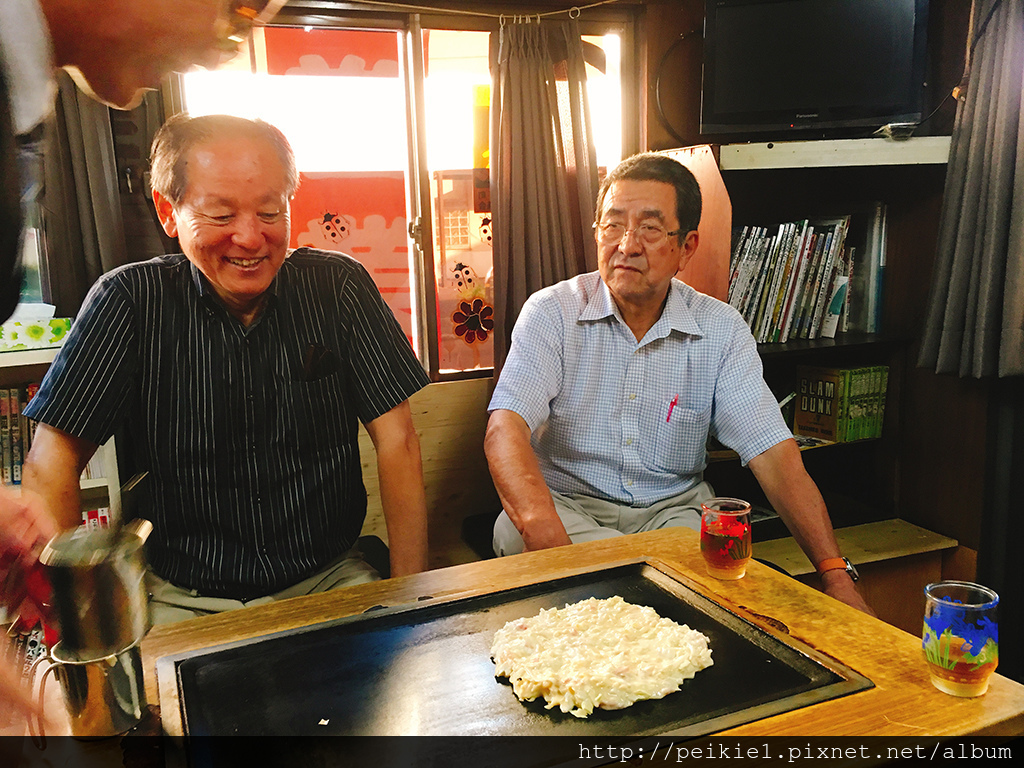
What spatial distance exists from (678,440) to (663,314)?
0.35 metres

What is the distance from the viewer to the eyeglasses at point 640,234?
2023mm

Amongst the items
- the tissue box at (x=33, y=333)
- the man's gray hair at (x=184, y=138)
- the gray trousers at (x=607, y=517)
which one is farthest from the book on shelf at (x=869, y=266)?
the tissue box at (x=33, y=333)

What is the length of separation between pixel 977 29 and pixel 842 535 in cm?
177

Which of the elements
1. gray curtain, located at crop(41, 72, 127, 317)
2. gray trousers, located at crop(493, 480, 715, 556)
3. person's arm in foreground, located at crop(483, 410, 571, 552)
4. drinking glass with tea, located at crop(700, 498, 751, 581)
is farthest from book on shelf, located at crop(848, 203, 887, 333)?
gray curtain, located at crop(41, 72, 127, 317)

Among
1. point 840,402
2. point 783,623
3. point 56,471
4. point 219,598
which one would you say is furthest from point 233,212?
point 840,402

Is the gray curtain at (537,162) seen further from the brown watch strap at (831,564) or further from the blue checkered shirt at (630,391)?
the brown watch strap at (831,564)

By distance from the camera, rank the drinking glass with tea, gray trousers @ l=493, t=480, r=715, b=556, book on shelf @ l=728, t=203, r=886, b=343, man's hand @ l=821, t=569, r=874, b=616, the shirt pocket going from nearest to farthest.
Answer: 1. the drinking glass with tea
2. man's hand @ l=821, t=569, r=874, b=616
3. gray trousers @ l=493, t=480, r=715, b=556
4. the shirt pocket
5. book on shelf @ l=728, t=203, r=886, b=343

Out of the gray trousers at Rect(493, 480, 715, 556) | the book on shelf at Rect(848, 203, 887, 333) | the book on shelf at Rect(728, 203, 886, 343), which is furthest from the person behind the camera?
the book on shelf at Rect(848, 203, 887, 333)

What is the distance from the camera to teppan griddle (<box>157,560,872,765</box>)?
2.87 feet

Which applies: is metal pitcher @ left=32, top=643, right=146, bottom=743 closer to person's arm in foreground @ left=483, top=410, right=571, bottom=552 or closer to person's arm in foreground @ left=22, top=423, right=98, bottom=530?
person's arm in foreground @ left=22, top=423, right=98, bottom=530

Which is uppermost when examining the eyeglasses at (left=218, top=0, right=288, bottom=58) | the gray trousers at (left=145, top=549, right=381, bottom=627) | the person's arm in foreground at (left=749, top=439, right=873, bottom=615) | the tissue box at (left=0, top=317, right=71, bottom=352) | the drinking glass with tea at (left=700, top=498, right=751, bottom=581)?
the eyeglasses at (left=218, top=0, right=288, bottom=58)

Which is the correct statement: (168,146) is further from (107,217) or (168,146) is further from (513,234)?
(513,234)

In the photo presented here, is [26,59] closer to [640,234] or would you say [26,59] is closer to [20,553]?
[20,553]

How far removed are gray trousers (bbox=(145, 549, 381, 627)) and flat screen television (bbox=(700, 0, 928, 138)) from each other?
1.96 m
